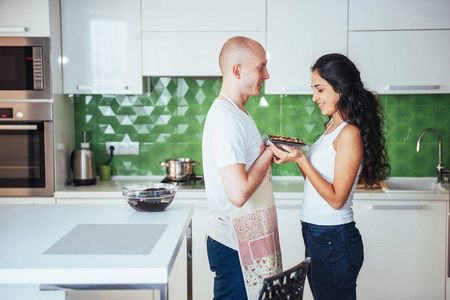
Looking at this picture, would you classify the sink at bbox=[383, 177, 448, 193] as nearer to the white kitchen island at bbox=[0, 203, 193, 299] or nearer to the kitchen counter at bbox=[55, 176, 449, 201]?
the kitchen counter at bbox=[55, 176, 449, 201]

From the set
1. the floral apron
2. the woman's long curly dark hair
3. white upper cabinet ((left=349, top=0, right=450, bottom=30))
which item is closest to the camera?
the floral apron

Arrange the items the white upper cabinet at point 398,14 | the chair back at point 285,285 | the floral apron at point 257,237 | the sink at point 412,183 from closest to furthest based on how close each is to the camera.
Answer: the chair back at point 285,285 < the floral apron at point 257,237 < the white upper cabinet at point 398,14 < the sink at point 412,183

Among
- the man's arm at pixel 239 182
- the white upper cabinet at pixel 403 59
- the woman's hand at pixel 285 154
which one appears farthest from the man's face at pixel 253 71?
the white upper cabinet at pixel 403 59

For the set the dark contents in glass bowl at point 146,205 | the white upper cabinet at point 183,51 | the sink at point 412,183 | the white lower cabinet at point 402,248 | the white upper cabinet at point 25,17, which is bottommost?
the white lower cabinet at point 402,248

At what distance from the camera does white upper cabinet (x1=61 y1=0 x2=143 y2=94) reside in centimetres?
320

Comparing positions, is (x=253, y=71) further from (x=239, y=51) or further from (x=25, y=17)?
(x=25, y=17)

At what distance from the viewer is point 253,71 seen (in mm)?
1863

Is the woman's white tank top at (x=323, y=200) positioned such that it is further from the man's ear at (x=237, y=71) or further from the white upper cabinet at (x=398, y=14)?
the white upper cabinet at (x=398, y=14)

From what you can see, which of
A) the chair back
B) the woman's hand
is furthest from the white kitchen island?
the woman's hand

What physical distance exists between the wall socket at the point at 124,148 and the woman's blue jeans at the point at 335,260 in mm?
1994

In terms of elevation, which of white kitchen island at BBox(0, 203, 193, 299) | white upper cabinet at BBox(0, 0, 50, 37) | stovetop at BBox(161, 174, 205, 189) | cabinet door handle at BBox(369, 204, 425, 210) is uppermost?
white upper cabinet at BBox(0, 0, 50, 37)

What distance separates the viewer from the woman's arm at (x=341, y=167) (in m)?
1.90

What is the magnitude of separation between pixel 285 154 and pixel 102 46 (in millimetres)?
1821

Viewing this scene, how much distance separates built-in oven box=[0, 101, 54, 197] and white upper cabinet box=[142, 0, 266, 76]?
76 cm
